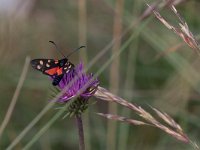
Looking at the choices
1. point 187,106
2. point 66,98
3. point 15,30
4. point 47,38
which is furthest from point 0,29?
point 66,98

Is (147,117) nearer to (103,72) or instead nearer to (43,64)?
(43,64)

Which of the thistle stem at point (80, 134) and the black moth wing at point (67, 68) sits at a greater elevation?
the black moth wing at point (67, 68)

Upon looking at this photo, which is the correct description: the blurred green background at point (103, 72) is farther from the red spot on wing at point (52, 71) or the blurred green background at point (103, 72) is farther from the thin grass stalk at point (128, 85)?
the red spot on wing at point (52, 71)

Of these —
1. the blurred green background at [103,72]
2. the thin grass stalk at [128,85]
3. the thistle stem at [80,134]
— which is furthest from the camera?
the blurred green background at [103,72]

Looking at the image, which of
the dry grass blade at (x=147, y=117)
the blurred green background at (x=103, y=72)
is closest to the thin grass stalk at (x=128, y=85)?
the blurred green background at (x=103, y=72)

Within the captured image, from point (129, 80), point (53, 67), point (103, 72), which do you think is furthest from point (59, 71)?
point (103, 72)

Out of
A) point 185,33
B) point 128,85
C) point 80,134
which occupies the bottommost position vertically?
point 80,134
